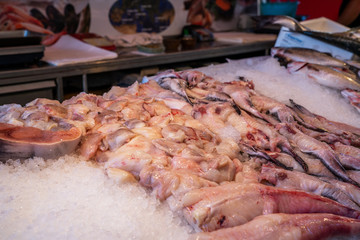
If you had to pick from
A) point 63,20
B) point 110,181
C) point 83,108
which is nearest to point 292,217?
point 110,181

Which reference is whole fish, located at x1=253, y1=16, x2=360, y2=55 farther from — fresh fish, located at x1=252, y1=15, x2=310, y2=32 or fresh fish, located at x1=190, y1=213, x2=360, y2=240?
fresh fish, located at x1=190, y1=213, x2=360, y2=240

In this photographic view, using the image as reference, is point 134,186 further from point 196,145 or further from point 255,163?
point 255,163

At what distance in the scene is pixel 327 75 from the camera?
3.36 metres

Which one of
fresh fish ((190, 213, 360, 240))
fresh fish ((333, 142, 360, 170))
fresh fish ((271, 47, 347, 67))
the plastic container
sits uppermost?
the plastic container

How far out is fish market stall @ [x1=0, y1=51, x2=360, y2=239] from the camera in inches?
53.9

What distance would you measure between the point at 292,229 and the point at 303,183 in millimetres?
375

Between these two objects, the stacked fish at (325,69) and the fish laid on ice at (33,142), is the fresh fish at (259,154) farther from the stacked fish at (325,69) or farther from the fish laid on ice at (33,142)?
the stacked fish at (325,69)

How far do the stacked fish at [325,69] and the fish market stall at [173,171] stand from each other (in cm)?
110

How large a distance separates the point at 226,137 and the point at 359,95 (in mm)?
1780

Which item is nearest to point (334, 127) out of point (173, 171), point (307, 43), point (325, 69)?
point (173, 171)

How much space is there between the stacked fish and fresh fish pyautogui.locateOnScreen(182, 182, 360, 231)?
5.85ft

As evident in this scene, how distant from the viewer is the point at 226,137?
1986mm

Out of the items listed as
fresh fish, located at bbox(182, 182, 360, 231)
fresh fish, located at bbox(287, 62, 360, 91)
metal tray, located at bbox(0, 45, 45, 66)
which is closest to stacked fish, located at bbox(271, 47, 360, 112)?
fresh fish, located at bbox(287, 62, 360, 91)

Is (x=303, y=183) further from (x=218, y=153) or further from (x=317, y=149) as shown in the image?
(x=218, y=153)
